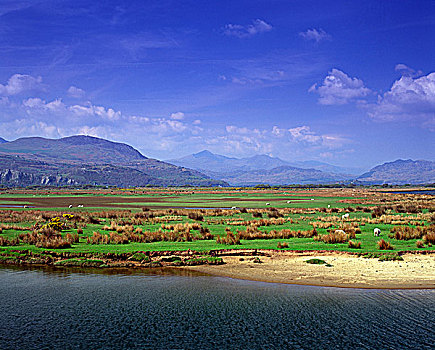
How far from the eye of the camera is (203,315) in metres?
13.7

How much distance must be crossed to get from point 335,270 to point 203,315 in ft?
28.8

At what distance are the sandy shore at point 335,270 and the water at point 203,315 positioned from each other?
988 millimetres

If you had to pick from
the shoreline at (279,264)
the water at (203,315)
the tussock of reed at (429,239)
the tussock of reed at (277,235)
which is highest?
the tussock of reed at (429,239)

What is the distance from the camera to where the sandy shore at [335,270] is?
58.1 feet

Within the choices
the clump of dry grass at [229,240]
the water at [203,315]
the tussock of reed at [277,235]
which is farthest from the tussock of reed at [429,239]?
the clump of dry grass at [229,240]

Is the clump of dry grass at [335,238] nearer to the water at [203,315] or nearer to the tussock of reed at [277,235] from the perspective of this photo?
the tussock of reed at [277,235]

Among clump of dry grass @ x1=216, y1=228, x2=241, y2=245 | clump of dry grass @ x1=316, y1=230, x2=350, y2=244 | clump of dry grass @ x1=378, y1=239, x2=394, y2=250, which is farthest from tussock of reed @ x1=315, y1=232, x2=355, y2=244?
clump of dry grass @ x1=216, y1=228, x2=241, y2=245

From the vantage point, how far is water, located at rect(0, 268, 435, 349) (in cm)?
1139

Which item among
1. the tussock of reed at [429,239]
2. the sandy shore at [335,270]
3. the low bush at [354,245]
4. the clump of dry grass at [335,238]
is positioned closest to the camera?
the sandy shore at [335,270]

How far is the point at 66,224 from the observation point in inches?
1425

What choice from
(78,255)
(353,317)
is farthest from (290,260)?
(78,255)

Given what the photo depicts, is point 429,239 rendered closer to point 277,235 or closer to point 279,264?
point 277,235

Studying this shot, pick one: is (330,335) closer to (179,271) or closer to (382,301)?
(382,301)

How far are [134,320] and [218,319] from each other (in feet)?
9.49
